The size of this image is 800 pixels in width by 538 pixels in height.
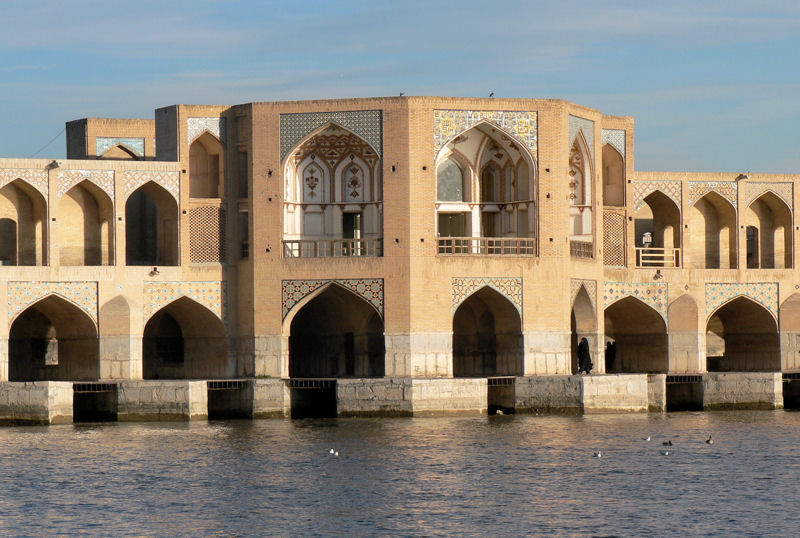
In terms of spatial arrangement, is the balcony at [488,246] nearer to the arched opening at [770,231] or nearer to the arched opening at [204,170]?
the arched opening at [204,170]

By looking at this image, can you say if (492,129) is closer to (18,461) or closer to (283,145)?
(283,145)

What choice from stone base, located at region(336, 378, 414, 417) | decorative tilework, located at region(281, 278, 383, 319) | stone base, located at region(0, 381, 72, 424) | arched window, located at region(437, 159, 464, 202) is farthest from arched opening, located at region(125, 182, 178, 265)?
stone base, located at region(336, 378, 414, 417)

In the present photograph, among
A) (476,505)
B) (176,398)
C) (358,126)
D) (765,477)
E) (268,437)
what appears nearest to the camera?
(476,505)

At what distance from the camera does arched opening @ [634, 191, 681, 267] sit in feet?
114

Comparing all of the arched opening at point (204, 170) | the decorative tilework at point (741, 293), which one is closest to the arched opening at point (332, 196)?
the arched opening at point (204, 170)

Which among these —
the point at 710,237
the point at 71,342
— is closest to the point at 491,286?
the point at 710,237

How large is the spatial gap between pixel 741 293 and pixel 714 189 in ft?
7.05

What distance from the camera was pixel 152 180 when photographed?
31328 millimetres

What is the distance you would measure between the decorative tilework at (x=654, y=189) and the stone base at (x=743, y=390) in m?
4.63

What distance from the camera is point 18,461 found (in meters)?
24.0

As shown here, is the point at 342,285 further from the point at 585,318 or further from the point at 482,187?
the point at 585,318

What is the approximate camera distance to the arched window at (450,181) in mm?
32688

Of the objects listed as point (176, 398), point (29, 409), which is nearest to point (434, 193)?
point (176, 398)

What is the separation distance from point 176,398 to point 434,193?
5.79 metres
